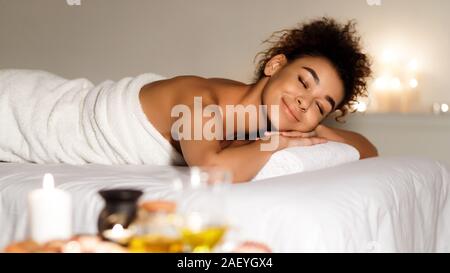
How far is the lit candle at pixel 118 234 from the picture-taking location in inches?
36.4

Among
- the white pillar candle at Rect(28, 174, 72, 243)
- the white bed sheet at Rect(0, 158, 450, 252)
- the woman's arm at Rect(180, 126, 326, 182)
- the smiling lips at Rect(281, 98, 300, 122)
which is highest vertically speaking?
the smiling lips at Rect(281, 98, 300, 122)

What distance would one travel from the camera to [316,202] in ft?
3.86

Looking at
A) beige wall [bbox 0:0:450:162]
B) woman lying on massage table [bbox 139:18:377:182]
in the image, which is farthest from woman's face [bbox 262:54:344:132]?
beige wall [bbox 0:0:450:162]

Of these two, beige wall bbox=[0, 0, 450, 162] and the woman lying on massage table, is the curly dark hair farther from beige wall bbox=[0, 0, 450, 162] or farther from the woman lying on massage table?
beige wall bbox=[0, 0, 450, 162]

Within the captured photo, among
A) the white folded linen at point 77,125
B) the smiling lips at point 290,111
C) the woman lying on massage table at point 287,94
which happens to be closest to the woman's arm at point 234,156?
the woman lying on massage table at point 287,94

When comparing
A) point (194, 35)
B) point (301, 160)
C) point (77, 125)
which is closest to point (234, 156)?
point (301, 160)

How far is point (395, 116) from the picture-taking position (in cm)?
255

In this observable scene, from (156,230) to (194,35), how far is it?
207cm

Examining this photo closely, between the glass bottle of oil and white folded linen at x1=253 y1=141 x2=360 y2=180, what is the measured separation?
699 millimetres

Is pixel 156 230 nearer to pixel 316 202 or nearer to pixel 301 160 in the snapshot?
pixel 316 202

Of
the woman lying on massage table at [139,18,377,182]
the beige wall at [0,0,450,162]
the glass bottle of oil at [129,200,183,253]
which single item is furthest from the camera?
the beige wall at [0,0,450,162]

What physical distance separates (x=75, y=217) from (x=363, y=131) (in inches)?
60.3

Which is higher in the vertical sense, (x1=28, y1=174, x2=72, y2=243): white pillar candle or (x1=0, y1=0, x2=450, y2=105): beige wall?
(x1=0, y1=0, x2=450, y2=105): beige wall

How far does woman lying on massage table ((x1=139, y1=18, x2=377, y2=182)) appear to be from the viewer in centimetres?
179
